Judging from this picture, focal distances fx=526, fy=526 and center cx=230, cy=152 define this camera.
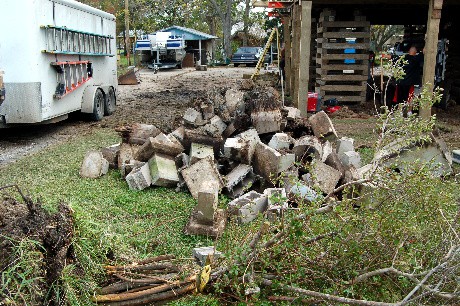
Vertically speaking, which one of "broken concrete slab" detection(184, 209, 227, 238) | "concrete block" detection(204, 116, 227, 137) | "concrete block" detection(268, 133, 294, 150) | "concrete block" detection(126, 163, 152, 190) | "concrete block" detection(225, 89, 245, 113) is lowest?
"broken concrete slab" detection(184, 209, 227, 238)

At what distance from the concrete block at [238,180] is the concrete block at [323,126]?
1.89 meters

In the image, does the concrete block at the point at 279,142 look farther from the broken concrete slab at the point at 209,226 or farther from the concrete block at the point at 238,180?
the broken concrete slab at the point at 209,226

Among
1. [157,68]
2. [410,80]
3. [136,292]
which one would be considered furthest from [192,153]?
[157,68]

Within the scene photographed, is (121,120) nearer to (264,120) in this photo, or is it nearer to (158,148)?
(158,148)

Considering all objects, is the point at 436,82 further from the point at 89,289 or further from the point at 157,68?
the point at 157,68

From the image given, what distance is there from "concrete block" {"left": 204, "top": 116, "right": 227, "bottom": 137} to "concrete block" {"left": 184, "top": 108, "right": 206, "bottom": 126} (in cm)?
18

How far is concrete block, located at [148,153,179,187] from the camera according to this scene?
7.26 m

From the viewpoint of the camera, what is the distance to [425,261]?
3.96m

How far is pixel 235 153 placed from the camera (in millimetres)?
7422

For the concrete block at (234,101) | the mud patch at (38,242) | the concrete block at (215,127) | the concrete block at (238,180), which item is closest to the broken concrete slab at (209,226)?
the concrete block at (238,180)

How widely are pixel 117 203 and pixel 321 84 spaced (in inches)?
376

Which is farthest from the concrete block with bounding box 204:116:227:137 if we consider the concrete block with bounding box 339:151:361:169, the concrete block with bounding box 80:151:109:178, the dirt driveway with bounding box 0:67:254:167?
the concrete block with bounding box 339:151:361:169

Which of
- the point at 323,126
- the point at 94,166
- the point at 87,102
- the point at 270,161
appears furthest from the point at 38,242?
the point at 87,102

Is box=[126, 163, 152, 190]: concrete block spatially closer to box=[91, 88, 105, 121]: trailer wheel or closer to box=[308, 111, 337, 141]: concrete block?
box=[308, 111, 337, 141]: concrete block
